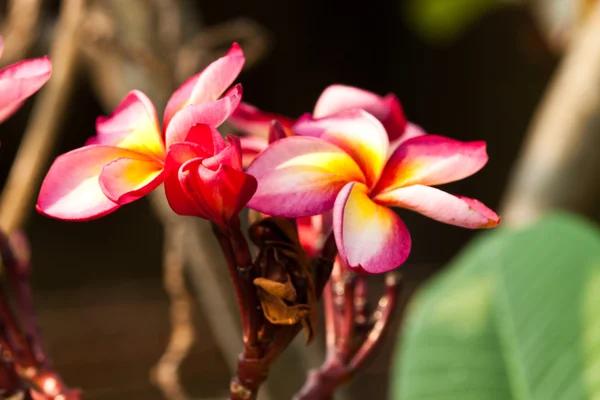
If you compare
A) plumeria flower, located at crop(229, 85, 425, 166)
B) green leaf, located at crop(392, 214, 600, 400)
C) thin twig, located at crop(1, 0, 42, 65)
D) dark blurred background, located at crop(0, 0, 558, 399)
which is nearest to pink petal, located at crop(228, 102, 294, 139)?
plumeria flower, located at crop(229, 85, 425, 166)

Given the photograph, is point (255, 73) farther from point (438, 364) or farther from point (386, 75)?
point (438, 364)

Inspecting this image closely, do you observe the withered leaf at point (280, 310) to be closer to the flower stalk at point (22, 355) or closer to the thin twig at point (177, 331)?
the flower stalk at point (22, 355)

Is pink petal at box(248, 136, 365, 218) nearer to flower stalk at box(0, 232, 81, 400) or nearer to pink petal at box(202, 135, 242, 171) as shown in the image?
pink petal at box(202, 135, 242, 171)

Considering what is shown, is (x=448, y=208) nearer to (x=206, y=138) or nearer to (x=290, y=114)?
(x=206, y=138)

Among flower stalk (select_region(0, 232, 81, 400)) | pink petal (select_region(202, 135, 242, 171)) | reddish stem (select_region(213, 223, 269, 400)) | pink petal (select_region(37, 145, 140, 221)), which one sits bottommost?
flower stalk (select_region(0, 232, 81, 400))

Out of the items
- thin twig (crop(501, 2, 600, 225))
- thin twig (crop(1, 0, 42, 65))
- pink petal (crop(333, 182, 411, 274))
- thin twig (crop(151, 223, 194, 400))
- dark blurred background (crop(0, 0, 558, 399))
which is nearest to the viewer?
pink petal (crop(333, 182, 411, 274))

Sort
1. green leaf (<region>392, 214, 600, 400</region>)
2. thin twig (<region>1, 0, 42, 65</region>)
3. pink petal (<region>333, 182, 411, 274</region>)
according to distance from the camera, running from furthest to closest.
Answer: thin twig (<region>1, 0, 42, 65</region>) < green leaf (<region>392, 214, 600, 400</region>) < pink petal (<region>333, 182, 411, 274</region>)

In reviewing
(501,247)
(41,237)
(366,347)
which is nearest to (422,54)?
(41,237)
